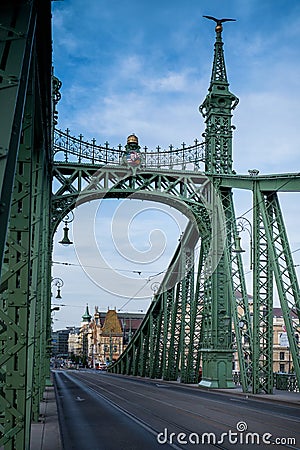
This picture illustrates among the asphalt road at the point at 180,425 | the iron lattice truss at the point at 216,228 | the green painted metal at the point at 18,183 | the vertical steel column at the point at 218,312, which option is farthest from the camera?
the vertical steel column at the point at 218,312

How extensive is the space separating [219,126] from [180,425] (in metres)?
17.3

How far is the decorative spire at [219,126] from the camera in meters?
28.1

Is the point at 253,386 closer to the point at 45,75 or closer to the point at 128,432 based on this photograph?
the point at 128,432

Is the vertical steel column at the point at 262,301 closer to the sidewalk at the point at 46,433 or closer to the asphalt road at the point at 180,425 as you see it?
the asphalt road at the point at 180,425

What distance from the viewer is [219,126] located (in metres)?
28.3

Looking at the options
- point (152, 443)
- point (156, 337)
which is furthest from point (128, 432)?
point (156, 337)

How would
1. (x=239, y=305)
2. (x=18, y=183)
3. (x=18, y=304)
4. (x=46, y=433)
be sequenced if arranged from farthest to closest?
(x=239, y=305) → (x=46, y=433) → (x=18, y=183) → (x=18, y=304)

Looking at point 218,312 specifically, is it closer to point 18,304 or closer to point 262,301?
point 262,301

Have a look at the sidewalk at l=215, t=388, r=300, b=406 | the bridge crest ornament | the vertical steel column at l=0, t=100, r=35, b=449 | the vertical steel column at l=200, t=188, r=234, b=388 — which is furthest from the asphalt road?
the bridge crest ornament

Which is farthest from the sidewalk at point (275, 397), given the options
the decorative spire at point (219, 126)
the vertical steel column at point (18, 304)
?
the vertical steel column at point (18, 304)

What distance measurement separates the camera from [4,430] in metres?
8.20

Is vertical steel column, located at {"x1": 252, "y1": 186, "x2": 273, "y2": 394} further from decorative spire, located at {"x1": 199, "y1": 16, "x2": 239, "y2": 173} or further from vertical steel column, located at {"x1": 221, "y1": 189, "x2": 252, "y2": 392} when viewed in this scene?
decorative spire, located at {"x1": 199, "y1": 16, "x2": 239, "y2": 173}

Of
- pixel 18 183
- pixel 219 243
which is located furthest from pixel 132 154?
pixel 18 183

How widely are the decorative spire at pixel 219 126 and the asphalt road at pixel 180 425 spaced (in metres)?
11.4
